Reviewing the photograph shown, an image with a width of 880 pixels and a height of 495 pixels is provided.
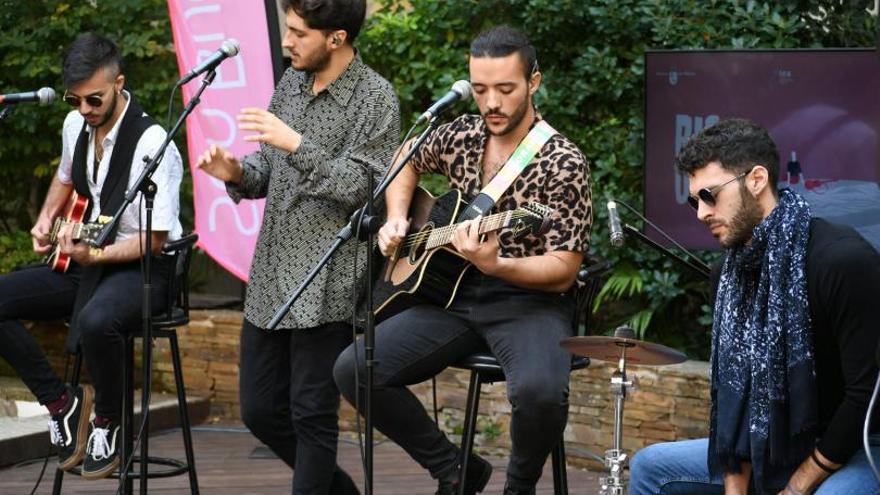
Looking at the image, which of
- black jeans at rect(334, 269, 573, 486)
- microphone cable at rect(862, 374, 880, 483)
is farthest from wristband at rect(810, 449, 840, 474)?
black jeans at rect(334, 269, 573, 486)

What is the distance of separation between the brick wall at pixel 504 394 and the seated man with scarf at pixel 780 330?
1.92 metres

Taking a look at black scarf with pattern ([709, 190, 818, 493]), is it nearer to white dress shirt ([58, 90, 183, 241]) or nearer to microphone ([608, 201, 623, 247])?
microphone ([608, 201, 623, 247])

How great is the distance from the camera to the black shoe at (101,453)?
561cm

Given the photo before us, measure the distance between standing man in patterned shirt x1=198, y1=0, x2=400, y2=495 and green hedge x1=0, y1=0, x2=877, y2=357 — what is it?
85.5 inches

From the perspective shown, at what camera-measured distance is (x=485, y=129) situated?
4898 mm

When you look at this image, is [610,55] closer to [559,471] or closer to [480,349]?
[480,349]

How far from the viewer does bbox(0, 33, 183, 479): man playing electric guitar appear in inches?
219

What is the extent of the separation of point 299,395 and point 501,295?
82 centimetres

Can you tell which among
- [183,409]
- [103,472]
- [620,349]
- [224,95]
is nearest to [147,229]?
[183,409]

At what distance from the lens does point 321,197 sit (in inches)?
194

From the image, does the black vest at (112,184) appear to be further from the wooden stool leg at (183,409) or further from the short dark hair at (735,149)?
the short dark hair at (735,149)

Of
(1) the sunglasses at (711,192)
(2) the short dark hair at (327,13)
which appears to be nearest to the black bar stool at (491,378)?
(1) the sunglasses at (711,192)

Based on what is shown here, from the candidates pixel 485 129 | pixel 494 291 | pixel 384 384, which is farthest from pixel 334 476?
pixel 485 129

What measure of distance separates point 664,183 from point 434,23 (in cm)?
178
